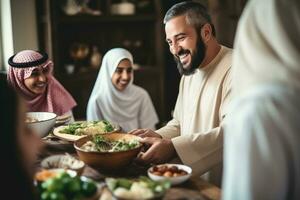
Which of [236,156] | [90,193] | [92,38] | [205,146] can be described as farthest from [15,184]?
[92,38]

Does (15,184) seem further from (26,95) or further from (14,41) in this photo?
(14,41)

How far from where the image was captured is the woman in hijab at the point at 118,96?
4.75 meters

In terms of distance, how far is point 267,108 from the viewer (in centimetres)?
111

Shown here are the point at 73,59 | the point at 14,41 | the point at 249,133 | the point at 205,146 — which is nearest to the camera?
the point at 249,133

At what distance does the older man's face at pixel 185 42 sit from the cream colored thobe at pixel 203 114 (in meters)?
0.11

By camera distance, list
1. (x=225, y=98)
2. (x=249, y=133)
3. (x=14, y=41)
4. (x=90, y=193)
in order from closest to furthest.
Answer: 1. (x=249, y=133)
2. (x=90, y=193)
3. (x=225, y=98)
4. (x=14, y=41)

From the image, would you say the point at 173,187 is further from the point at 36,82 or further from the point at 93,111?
the point at 93,111

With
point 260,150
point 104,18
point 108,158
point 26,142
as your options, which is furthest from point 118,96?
point 260,150

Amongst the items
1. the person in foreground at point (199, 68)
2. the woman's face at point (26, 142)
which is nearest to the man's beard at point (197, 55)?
the person in foreground at point (199, 68)

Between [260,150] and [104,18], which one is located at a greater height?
[104,18]

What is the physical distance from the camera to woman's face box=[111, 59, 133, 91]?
476 centimetres

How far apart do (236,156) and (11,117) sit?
2.07 feet

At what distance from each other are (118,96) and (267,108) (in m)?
3.89

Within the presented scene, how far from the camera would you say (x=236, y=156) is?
3.81 feet
